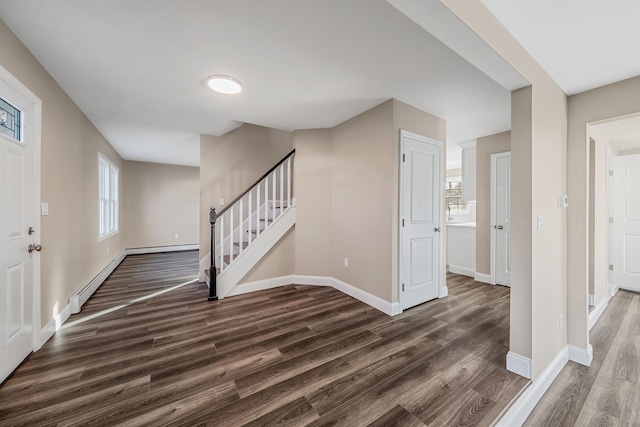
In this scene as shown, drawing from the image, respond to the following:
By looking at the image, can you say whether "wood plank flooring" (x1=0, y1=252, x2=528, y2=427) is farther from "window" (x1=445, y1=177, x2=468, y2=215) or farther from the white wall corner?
"window" (x1=445, y1=177, x2=468, y2=215)

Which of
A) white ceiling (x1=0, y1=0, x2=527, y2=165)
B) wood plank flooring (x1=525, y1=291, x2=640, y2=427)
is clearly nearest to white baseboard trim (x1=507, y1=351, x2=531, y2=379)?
wood plank flooring (x1=525, y1=291, x2=640, y2=427)

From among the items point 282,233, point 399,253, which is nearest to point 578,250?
point 399,253

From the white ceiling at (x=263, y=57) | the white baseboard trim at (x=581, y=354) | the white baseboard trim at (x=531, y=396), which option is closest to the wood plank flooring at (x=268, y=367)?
the white baseboard trim at (x=531, y=396)

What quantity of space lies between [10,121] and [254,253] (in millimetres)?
2471

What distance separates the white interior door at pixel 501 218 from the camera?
3609 mm

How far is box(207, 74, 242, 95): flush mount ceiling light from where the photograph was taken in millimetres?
2229

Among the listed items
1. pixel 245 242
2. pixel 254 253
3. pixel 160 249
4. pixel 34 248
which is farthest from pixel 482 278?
pixel 160 249

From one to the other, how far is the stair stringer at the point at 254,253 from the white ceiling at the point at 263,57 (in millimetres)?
1446

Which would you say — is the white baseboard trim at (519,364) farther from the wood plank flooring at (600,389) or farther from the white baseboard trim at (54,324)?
the white baseboard trim at (54,324)

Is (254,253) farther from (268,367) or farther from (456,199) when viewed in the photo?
(456,199)

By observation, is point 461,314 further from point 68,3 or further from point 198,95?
point 68,3

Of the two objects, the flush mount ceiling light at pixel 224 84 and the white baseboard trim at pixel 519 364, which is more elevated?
the flush mount ceiling light at pixel 224 84

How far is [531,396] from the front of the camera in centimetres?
154

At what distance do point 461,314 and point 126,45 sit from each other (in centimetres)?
396
